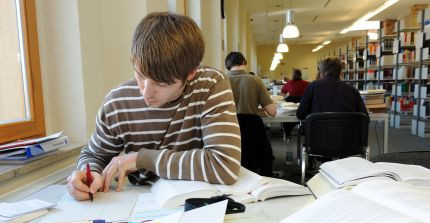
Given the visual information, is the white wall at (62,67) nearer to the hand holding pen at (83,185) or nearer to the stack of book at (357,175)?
the hand holding pen at (83,185)

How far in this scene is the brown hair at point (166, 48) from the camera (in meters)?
0.84

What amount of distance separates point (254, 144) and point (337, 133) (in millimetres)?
696

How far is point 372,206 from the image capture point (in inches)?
23.9

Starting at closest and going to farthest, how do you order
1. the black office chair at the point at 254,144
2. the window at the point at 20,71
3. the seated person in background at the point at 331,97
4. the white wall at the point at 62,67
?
the window at the point at 20,71, the white wall at the point at 62,67, the black office chair at the point at 254,144, the seated person in background at the point at 331,97

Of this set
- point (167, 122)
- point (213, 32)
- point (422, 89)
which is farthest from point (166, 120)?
point (422, 89)

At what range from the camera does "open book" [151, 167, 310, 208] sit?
806 mm

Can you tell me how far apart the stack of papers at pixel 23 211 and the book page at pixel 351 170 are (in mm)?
697

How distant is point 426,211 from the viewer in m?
0.57

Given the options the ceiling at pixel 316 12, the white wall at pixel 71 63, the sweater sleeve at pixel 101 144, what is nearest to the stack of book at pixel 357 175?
the sweater sleeve at pixel 101 144

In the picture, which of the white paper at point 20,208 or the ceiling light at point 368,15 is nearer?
the white paper at point 20,208

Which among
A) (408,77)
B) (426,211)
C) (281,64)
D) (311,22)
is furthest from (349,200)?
(281,64)

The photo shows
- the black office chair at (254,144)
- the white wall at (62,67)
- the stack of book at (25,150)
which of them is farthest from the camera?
the black office chair at (254,144)

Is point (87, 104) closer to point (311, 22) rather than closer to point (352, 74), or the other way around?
point (311, 22)

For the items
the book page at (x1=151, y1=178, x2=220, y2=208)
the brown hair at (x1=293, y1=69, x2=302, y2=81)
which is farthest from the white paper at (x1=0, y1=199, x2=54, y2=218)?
the brown hair at (x1=293, y1=69, x2=302, y2=81)
